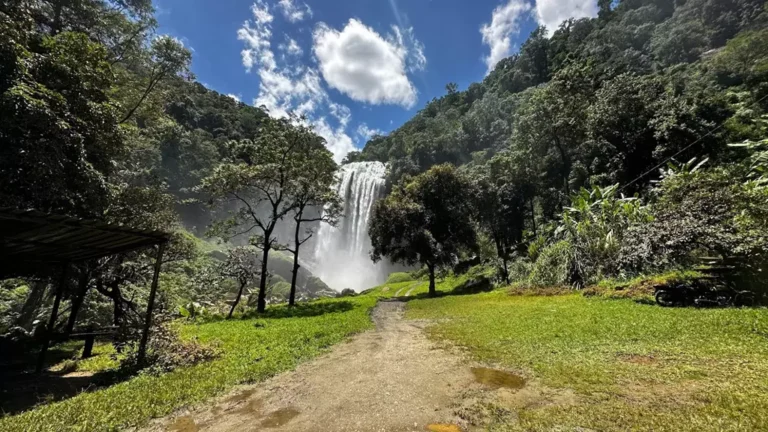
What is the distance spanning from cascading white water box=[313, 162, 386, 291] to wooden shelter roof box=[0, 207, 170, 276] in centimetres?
4814

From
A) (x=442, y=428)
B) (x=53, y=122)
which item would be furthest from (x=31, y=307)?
(x=442, y=428)

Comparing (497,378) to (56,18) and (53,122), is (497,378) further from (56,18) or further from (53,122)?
(56,18)

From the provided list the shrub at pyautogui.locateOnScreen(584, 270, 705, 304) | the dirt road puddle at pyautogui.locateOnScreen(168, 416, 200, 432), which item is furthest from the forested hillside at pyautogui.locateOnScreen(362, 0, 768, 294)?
the dirt road puddle at pyautogui.locateOnScreen(168, 416, 200, 432)

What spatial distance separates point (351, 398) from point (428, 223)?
23.4 meters

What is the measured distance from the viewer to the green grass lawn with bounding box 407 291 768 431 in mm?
4516

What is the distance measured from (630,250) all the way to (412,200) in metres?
16.4

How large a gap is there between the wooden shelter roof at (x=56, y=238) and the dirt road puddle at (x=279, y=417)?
5296 mm

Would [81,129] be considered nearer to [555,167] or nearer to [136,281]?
[136,281]

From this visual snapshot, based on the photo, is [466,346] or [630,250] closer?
[466,346]

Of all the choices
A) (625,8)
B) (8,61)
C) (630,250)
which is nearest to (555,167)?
(630,250)

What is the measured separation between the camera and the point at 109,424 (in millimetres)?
5242

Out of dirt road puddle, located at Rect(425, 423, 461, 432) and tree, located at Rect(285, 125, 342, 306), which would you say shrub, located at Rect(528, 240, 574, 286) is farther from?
dirt road puddle, located at Rect(425, 423, 461, 432)

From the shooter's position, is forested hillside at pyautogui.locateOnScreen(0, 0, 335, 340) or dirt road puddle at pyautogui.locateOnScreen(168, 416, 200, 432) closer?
dirt road puddle at pyautogui.locateOnScreen(168, 416, 200, 432)

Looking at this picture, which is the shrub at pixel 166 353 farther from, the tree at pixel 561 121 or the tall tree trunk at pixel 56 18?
the tree at pixel 561 121
